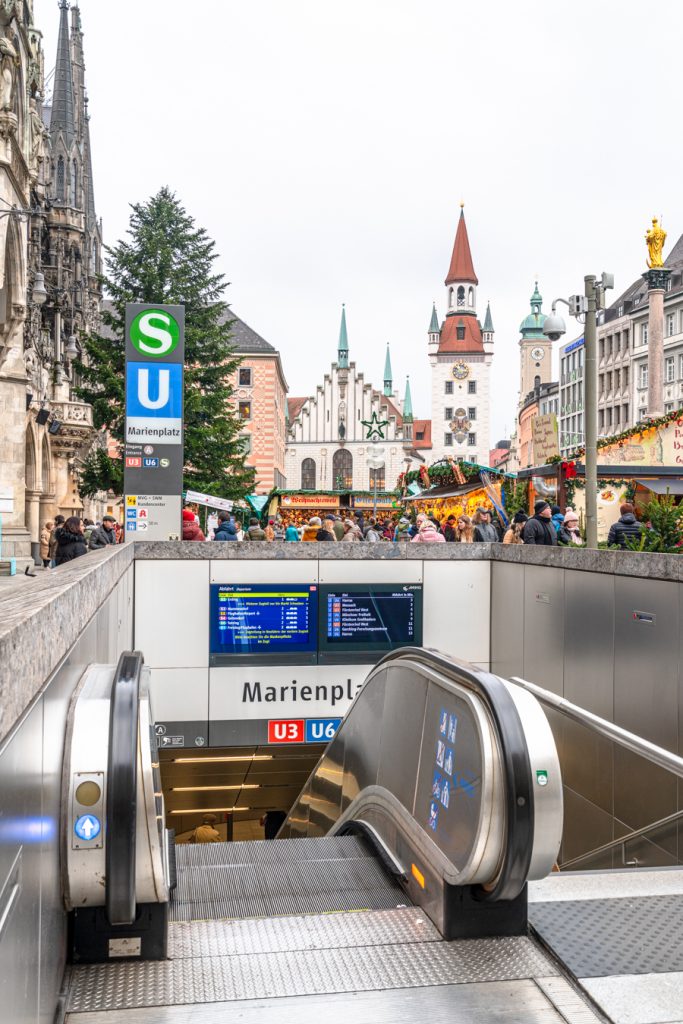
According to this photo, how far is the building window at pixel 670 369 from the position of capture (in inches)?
2559

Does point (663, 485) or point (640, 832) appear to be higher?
point (663, 485)

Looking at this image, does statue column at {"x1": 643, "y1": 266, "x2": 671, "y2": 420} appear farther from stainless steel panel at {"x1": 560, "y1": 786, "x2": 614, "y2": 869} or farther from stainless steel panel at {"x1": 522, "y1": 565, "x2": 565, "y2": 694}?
stainless steel panel at {"x1": 560, "y1": 786, "x2": 614, "y2": 869}

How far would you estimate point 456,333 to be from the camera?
4643 inches

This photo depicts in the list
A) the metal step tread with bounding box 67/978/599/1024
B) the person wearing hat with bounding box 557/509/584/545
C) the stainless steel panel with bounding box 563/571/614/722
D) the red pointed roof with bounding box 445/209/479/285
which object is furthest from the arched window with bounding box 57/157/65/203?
the red pointed roof with bounding box 445/209/479/285

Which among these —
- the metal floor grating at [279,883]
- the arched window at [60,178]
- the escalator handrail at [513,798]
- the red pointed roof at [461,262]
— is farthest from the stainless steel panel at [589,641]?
the red pointed roof at [461,262]

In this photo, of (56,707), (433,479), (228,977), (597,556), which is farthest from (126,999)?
(433,479)

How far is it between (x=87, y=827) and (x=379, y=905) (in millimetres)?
2270

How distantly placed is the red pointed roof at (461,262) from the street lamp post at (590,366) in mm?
111903

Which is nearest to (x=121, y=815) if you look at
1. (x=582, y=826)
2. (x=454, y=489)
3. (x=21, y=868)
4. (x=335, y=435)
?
(x=21, y=868)

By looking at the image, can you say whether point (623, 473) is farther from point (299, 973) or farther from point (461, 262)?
point (461, 262)

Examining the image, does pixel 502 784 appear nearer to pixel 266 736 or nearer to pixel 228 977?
pixel 228 977

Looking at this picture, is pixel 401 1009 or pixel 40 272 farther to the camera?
pixel 40 272

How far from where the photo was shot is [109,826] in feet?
10.5

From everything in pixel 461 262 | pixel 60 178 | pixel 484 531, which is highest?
pixel 461 262
